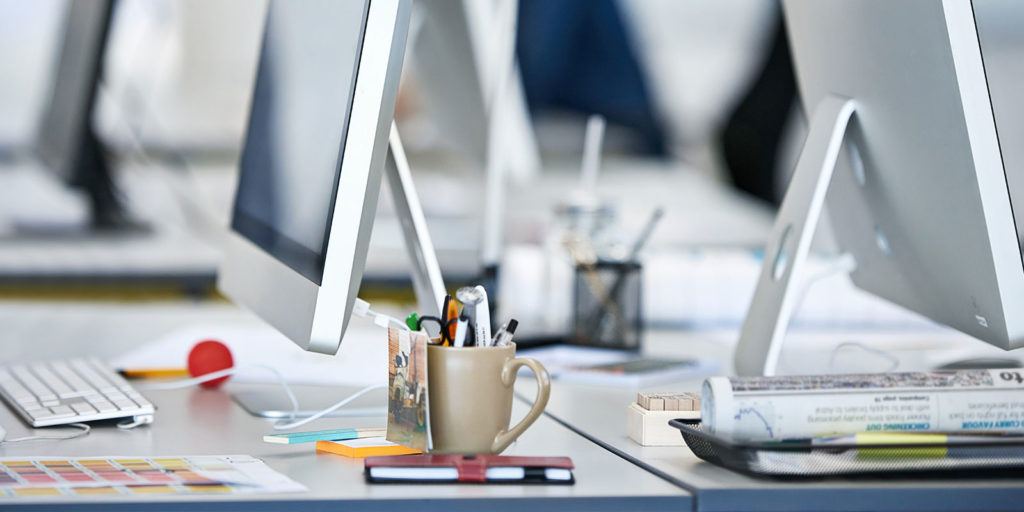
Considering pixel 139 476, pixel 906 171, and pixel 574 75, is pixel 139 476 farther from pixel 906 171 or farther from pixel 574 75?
pixel 574 75

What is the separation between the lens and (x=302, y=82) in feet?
3.00

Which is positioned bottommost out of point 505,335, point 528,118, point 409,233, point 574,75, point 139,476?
point 139,476

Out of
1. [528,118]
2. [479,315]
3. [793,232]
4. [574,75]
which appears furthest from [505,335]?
[574,75]

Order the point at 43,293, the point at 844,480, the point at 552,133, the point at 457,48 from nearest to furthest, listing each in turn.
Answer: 1. the point at 844,480
2. the point at 457,48
3. the point at 43,293
4. the point at 552,133

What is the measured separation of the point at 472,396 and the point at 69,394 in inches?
18.9

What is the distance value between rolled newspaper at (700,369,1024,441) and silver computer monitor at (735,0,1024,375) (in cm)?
10

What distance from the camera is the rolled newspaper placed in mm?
622

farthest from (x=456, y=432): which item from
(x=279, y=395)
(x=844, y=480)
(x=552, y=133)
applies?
(x=552, y=133)

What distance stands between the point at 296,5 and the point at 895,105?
60cm

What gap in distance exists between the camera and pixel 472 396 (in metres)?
0.67

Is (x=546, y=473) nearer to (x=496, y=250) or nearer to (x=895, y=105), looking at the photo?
(x=895, y=105)

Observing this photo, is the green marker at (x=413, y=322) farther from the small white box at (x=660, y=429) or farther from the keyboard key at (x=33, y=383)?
the keyboard key at (x=33, y=383)

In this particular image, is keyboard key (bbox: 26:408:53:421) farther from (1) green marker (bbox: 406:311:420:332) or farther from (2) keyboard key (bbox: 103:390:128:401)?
(1) green marker (bbox: 406:311:420:332)

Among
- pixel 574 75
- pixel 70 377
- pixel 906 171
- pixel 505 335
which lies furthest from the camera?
pixel 574 75
